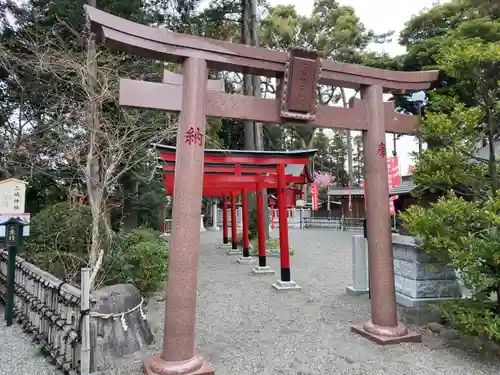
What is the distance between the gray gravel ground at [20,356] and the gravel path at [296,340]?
0.85m

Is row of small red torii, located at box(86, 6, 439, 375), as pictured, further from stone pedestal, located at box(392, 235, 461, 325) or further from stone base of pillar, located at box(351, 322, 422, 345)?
stone pedestal, located at box(392, 235, 461, 325)

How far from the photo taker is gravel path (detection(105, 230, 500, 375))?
3.71m

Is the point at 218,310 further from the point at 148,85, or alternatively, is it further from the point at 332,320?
the point at 148,85

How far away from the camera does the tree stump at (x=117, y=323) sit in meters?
3.89

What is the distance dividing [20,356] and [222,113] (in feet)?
12.0

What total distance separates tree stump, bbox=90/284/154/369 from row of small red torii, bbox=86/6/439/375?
61cm

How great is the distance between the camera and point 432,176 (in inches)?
169

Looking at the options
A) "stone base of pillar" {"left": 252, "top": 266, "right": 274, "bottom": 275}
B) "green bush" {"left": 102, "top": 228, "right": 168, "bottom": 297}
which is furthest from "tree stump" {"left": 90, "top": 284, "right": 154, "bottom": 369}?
"stone base of pillar" {"left": 252, "top": 266, "right": 274, "bottom": 275}

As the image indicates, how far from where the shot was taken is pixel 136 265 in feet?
21.1

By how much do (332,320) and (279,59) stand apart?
150 inches

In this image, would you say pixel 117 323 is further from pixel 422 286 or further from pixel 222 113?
pixel 422 286

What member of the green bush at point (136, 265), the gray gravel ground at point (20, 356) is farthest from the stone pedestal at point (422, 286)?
the gray gravel ground at point (20, 356)

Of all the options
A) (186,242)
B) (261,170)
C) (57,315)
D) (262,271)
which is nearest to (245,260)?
(262,271)

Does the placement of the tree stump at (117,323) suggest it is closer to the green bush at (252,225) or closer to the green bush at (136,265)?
the green bush at (136,265)
